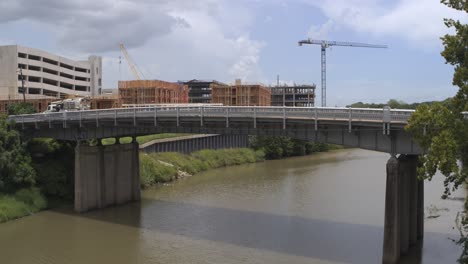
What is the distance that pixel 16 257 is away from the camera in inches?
1171

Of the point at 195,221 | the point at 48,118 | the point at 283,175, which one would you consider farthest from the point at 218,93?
the point at 195,221

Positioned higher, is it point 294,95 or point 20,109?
point 294,95

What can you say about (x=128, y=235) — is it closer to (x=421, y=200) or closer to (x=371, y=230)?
(x=371, y=230)

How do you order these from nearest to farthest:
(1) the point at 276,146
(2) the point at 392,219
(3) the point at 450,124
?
(3) the point at 450,124, (2) the point at 392,219, (1) the point at 276,146

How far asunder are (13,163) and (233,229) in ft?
69.6

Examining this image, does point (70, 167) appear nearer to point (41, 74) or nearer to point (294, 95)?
point (41, 74)

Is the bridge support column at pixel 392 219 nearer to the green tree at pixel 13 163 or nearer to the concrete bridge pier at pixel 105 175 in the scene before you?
the concrete bridge pier at pixel 105 175

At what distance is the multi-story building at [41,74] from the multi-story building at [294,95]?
234 feet

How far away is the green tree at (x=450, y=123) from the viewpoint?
1493cm

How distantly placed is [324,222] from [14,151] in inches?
1113

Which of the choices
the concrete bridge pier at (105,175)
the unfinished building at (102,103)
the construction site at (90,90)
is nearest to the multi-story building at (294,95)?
the construction site at (90,90)

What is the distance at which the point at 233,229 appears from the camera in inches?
1391

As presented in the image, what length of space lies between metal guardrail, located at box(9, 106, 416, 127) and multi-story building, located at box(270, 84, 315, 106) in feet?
459

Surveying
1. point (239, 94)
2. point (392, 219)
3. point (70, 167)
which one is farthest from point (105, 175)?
point (239, 94)
